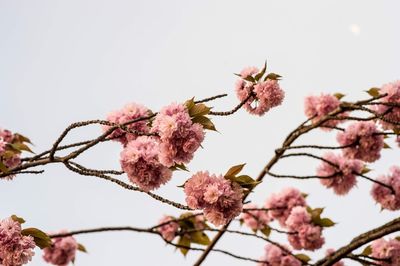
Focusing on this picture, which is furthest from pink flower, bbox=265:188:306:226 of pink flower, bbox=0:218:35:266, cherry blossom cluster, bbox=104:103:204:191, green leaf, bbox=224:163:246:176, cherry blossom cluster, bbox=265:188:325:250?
pink flower, bbox=0:218:35:266

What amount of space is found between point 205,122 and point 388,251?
3114 mm

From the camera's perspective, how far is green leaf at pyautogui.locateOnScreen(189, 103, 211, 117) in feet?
9.07

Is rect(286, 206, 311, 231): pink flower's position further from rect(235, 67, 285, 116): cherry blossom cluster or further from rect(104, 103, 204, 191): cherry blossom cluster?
rect(104, 103, 204, 191): cherry blossom cluster

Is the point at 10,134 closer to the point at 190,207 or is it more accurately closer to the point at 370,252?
the point at 190,207

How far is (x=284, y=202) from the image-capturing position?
6.75m

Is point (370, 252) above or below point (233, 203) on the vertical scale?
above

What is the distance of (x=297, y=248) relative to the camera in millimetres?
6066

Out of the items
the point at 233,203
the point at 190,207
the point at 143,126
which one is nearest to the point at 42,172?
the point at 143,126

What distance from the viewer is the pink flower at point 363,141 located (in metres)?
5.39

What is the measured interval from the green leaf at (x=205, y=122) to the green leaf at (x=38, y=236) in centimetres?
111

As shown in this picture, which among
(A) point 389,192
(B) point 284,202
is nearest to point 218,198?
(A) point 389,192

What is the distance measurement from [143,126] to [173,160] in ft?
2.32

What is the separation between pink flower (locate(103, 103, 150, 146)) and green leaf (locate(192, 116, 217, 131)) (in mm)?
632

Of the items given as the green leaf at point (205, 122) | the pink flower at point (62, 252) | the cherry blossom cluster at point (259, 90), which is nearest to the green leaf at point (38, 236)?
the green leaf at point (205, 122)
